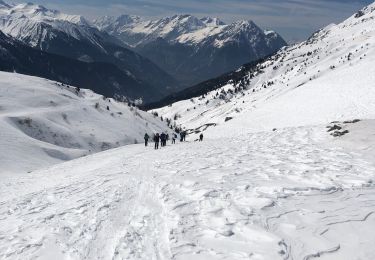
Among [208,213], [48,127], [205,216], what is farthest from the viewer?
[48,127]

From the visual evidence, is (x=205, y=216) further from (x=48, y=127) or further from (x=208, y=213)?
(x=48, y=127)

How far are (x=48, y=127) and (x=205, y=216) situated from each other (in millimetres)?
66222

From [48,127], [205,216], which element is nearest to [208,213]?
[205,216]

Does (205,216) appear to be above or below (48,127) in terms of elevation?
below

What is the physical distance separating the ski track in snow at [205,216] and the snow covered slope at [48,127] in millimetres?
28664

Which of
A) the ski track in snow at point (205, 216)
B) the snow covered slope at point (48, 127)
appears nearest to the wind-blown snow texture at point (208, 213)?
the ski track in snow at point (205, 216)

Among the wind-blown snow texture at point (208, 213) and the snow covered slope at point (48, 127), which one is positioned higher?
the snow covered slope at point (48, 127)

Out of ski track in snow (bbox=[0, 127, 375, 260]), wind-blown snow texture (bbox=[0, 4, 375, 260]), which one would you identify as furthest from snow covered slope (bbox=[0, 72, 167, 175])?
ski track in snow (bbox=[0, 127, 375, 260])

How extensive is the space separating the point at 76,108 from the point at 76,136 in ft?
68.9

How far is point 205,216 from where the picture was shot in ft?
46.8

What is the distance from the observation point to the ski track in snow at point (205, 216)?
1172 cm

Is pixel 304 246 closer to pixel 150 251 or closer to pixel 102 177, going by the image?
pixel 150 251

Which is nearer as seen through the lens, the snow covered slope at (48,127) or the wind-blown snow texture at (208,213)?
the wind-blown snow texture at (208,213)

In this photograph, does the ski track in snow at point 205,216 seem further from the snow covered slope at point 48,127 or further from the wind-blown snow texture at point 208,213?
the snow covered slope at point 48,127
